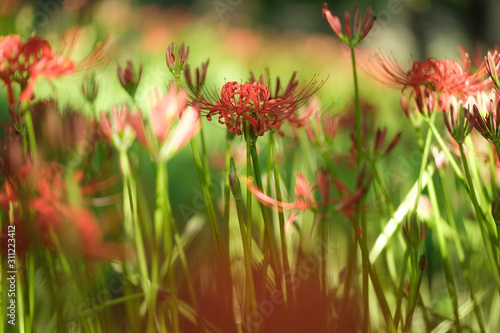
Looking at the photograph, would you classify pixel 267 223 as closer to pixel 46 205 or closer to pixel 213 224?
pixel 213 224

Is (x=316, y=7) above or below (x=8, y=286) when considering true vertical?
above

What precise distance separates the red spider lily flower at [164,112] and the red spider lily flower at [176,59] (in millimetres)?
39

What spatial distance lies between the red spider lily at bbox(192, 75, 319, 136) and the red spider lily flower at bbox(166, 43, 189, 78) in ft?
0.11

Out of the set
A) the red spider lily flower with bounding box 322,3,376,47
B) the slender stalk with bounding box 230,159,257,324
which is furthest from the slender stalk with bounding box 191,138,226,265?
the red spider lily flower with bounding box 322,3,376,47

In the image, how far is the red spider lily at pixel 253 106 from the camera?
316 mm

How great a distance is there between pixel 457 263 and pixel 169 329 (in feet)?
1.45

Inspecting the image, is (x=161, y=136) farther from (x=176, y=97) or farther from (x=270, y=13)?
(x=270, y=13)

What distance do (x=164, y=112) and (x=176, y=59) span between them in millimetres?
70

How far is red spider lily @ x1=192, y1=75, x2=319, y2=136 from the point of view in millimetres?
316

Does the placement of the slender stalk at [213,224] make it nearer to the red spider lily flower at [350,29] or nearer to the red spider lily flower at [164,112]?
the red spider lily flower at [164,112]

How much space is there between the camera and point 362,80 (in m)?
2.20

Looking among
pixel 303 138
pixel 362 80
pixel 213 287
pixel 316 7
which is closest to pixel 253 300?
pixel 213 287

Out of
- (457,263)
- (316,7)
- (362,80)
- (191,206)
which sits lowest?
(457,263)

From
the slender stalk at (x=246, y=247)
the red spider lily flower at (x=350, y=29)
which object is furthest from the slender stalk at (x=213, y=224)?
the red spider lily flower at (x=350, y=29)
